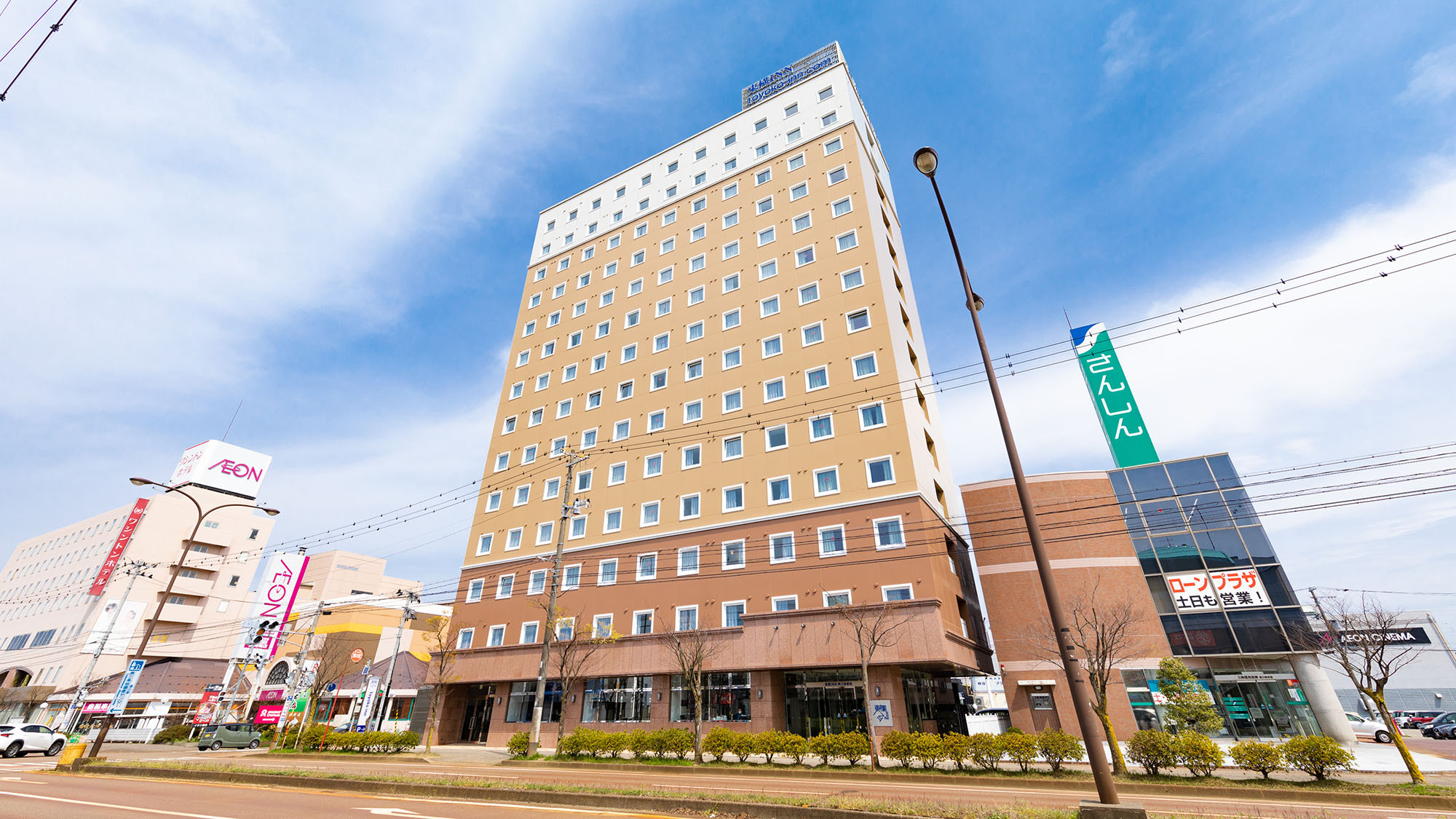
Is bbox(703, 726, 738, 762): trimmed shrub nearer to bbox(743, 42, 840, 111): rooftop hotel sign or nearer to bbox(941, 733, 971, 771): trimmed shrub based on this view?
bbox(941, 733, 971, 771): trimmed shrub

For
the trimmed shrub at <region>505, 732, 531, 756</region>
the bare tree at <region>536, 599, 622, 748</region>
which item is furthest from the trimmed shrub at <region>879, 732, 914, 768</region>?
the trimmed shrub at <region>505, 732, 531, 756</region>

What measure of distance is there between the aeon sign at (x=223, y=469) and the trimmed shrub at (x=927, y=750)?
86.4m

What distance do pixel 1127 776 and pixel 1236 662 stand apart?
17630 millimetres

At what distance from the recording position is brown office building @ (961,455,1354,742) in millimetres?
30156

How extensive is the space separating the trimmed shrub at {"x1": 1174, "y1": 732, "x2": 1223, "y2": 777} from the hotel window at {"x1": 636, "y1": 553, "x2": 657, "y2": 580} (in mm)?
25021

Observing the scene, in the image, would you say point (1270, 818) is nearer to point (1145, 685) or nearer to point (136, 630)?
point (1145, 685)

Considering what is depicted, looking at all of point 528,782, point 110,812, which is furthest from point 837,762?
point 110,812

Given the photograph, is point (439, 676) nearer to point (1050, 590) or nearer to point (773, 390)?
point (773, 390)

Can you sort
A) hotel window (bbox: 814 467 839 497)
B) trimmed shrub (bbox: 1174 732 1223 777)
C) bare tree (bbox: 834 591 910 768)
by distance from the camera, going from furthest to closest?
1. hotel window (bbox: 814 467 839 497)
2. bare tree (bbox: 834 591 910 768)
3. trimmed shrub (bbox: 1174 732 1223 777)

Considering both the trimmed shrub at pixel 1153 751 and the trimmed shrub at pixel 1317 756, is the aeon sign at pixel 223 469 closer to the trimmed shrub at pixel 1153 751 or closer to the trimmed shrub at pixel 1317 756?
the trimmed shrub at pixel 1153 751

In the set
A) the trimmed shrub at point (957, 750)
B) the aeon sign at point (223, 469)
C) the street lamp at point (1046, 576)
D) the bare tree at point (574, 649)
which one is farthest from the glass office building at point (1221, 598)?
the aeon sign at point (223, 469)

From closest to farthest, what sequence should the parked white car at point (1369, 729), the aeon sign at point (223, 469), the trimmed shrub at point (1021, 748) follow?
1. the trimmed shrub at point (1021, 748)
2. the parked white car at point (1369, 729)
3. the aeon sign at point (223, 469)

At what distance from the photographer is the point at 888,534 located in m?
30.6

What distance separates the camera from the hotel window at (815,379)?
36.1 m
